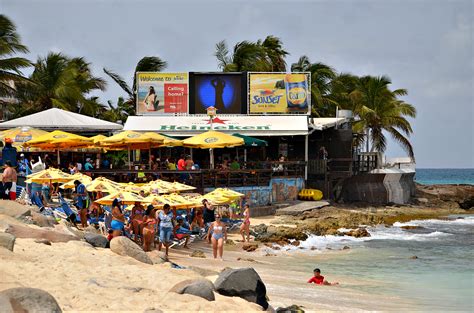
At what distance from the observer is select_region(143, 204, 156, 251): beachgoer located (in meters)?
16.5

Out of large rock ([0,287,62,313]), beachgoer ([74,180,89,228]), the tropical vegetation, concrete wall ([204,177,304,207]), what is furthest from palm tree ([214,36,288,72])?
large rock ([0,287,62,313])

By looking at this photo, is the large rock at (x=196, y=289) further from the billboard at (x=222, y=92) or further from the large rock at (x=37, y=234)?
the billboard at (x=222, y=92)

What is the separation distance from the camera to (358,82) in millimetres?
44656

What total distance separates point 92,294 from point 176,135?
2288cm

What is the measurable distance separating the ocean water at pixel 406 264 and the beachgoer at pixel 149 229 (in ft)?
12.4

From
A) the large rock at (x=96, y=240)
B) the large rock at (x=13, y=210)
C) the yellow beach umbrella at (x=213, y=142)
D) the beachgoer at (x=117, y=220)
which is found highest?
the yellow beach umbrella at (x=213, y=142)

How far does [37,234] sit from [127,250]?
1792 mm

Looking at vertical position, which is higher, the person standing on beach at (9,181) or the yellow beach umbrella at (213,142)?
the yellow beach umbrella at (213,142)

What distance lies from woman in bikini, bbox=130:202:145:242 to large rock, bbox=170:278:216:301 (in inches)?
282

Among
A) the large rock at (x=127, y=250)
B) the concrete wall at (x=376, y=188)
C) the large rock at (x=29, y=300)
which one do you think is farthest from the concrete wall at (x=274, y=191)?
the large rock at (x=29, y=300)

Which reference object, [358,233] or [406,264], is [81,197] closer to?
[406,264]

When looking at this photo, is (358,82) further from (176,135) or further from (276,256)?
(276,256)

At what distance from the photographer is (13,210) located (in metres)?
15.2

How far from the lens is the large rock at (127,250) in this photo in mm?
13219
